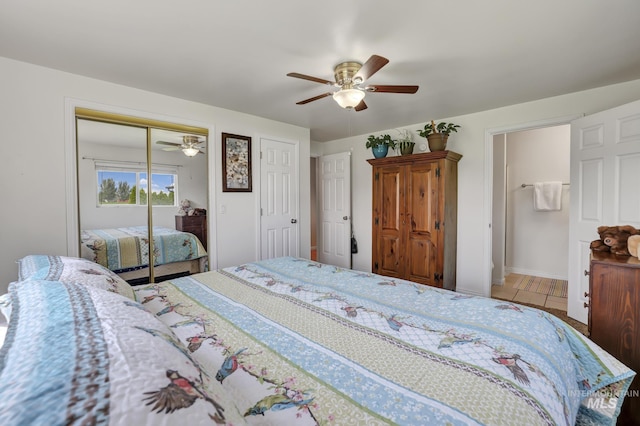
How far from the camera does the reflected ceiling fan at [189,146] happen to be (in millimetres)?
3115

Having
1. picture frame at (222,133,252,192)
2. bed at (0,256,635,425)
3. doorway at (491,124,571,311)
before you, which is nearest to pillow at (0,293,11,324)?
bed at (0,256,635,425)

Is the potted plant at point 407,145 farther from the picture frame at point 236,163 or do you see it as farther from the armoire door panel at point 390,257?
the picture frame at point 236,163

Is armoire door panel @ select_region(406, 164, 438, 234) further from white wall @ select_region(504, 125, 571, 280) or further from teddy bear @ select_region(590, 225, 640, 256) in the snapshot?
white wall @ select_region(504, 125, 571, 280)

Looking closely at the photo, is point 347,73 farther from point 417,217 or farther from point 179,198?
point 179,198

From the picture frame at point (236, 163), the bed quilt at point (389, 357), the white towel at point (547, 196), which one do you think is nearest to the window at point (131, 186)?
the picture frame at point (236, 163)

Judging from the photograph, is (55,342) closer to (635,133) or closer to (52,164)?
(52,164)

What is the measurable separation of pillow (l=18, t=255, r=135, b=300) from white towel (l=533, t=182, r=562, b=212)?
530 cm

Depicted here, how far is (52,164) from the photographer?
7.90 ft

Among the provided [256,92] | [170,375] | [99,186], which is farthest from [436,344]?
[99,186]

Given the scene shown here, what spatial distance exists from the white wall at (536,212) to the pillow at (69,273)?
541 centimetres

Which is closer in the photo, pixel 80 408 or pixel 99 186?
pixel 80 408

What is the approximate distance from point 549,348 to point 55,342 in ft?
4.97

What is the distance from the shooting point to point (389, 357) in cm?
100

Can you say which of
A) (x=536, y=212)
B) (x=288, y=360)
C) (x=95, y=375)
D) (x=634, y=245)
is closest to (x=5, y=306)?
(x=95, y=375)
